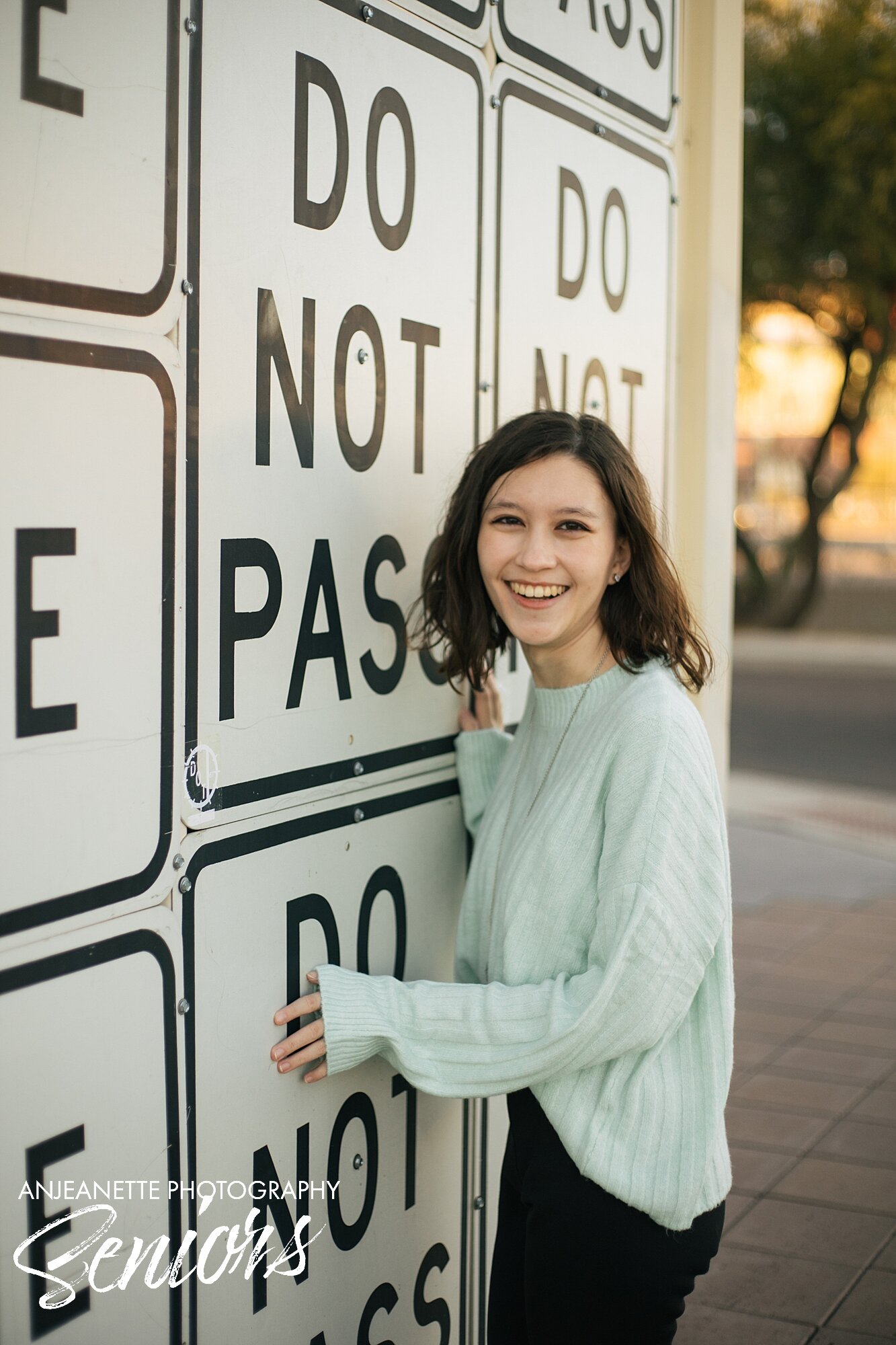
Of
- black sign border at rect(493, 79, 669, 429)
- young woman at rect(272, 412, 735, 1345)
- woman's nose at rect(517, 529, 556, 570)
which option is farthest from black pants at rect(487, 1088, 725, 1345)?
black sign border at rect(493, 79, 669, 429)

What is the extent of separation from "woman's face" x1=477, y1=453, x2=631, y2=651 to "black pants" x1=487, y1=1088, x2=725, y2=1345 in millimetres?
679

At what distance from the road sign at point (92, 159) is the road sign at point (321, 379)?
7 centimetres

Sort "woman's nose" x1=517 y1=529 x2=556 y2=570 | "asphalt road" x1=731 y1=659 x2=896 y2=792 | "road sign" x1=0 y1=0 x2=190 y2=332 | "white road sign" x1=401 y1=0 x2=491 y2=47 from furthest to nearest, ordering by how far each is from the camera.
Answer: "asphalt road" x1=731 y1=659 x2=896 y2=792, "white road sign" x1=401 y1=0 x2=491 y2=47, "woman's nose" x1=517 y1=529 x2=556 y2=570, "road sign" x1=0 y1=0 x2=190 y2=332

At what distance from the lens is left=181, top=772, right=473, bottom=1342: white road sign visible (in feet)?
5.45

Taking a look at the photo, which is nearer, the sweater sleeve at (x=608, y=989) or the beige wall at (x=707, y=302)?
the sweater sleeve at (x=608, y=989)

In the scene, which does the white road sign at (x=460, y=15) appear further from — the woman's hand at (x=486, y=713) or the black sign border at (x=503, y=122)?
the woman's hand at (x=486, y=713)

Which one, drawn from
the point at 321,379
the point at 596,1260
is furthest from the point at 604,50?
the point at 596,1260

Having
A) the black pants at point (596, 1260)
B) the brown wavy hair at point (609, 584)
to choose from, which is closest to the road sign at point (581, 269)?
the brown wavy hair at point (609, 584)

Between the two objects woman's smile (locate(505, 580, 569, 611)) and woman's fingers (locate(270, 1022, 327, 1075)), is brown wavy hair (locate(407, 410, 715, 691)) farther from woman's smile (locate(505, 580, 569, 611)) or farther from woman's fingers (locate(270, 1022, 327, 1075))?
woman's fingers (locate(270, 1022, 327, 1075))

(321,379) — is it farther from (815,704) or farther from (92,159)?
(815,704)

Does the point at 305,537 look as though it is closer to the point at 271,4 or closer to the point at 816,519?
the point at 271,4

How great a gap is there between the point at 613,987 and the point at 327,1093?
486mm

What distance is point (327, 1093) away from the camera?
1.90m

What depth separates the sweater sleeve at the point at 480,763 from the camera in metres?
2.17
